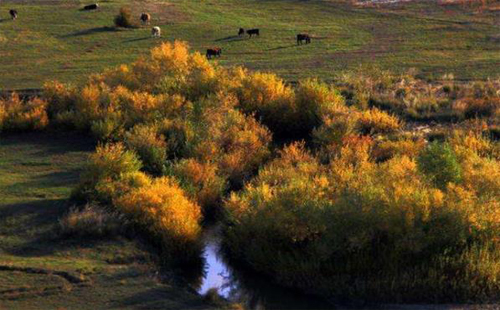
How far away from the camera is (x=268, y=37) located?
57375mm

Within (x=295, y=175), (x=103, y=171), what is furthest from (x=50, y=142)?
(x=295, y=175)

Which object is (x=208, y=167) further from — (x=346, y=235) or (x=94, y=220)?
(x=346, y=235)

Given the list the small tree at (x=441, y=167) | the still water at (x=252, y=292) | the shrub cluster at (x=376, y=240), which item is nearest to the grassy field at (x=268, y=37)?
the small tree at (x=441, y=167)

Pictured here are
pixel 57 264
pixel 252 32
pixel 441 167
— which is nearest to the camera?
pixel 57 264

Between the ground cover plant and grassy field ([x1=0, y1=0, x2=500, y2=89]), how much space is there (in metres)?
6.04

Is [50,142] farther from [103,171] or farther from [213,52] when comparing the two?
[213,52]

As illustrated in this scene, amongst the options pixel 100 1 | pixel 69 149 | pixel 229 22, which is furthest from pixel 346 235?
pixel 100 1

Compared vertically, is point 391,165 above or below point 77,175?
above

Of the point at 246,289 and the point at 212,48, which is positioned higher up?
the point at 212,48

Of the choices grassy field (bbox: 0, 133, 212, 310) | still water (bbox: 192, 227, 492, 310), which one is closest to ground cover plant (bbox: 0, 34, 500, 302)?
still water (bbox: 192, 227, 492, 310)

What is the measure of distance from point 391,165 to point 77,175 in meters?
11.0

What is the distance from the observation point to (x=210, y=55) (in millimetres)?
50812

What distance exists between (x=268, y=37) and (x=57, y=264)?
119 ft

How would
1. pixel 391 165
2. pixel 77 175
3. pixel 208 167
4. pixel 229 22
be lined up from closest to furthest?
1. pixel 391 165
2. pixel 208 167
3. pixel 77 175
4. pixel 229 22
